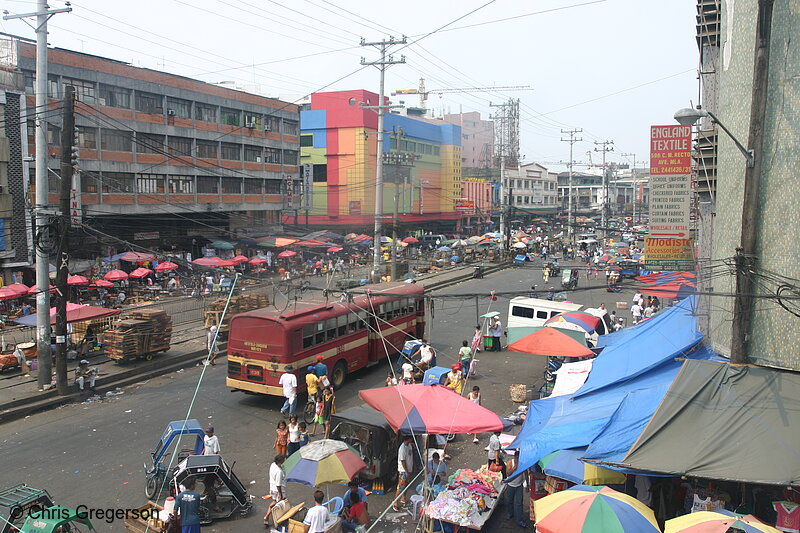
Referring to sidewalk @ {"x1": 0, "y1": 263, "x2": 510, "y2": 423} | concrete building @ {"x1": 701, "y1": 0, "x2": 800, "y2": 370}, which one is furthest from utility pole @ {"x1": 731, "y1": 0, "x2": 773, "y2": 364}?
sidewalk @ {"x1": 0, "y1": 263, "x2": 510, "y2": 423}

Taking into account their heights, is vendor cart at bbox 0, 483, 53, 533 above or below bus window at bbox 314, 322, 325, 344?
below

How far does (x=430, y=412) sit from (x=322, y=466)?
2344 mm

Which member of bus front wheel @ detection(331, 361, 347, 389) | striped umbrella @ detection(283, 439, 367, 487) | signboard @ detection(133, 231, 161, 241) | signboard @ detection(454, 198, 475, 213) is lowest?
bus front wheel @ detection(331, 361, 347, 389)

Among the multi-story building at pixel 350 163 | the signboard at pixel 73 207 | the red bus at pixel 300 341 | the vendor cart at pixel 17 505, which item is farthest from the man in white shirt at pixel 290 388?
Answer: the multi-story building at pixel 350 163


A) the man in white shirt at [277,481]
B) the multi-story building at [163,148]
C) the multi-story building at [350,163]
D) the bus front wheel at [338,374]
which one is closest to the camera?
the man in white shirt at [277,481]

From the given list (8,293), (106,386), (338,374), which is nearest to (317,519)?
(338,374)

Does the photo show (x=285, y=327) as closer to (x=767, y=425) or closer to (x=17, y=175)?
(x=767, y=425)

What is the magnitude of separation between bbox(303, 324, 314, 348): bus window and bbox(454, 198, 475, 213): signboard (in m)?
64.5

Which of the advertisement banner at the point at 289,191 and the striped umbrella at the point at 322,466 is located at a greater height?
the advertisement banner at the point at 289,191

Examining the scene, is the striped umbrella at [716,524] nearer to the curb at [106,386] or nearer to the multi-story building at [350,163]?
the curb at [106,386]

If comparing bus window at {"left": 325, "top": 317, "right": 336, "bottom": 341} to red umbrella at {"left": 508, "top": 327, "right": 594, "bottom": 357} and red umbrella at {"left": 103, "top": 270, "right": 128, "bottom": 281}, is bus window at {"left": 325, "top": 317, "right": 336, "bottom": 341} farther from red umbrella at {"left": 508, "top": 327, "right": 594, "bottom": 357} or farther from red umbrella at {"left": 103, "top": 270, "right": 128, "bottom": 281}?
red umbrella at {"left": 103, "top": 270, "right": 128, "bottom": 281}

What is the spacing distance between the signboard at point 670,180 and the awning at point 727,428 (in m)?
6.71

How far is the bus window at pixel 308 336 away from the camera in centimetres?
1548

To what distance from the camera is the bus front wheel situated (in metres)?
17.0
